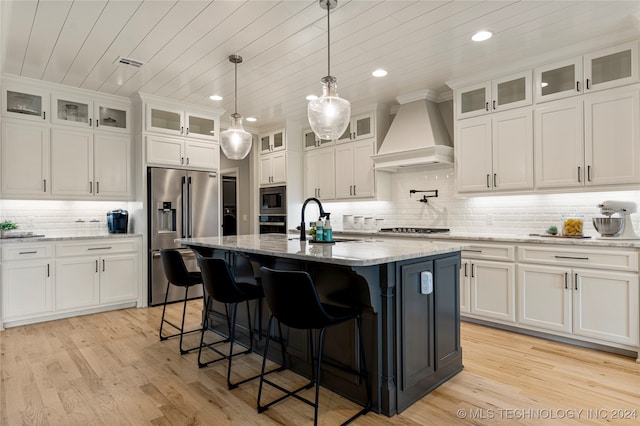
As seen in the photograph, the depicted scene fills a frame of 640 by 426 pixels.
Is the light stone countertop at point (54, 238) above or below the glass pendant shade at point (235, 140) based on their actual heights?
below

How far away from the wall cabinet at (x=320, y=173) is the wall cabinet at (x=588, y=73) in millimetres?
2875

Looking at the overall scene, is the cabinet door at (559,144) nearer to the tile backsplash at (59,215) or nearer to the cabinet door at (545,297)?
the cabinet door at (545,297)

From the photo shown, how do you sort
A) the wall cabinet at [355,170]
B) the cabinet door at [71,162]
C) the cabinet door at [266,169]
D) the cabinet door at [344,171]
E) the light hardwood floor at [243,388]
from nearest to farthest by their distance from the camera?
the light hardwood floor at [243,388]
the cabinet door at [71,162]
the wall cabinet at [355,170]
the cabinet door at [344,171]
the cabinet door at [266,169]

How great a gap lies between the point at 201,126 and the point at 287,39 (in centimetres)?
249

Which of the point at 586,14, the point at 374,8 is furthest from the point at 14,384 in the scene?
the point at 586,14

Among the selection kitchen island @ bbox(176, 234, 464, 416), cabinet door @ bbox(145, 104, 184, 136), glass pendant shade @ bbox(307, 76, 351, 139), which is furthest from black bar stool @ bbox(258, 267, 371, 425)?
cabinet door @ bbox(145, 104, 184, 136)

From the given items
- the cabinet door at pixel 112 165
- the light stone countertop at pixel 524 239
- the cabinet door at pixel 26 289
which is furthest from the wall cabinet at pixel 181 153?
the light stone countertop at pixel 524 239

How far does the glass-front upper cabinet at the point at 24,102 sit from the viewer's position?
4.04m

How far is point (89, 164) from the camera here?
4.57 metres

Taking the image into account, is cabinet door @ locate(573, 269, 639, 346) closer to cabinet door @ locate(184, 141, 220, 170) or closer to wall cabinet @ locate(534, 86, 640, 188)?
wall cabinet @ locate(534, 86, 640, 188)

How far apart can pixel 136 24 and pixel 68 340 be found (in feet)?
9.42

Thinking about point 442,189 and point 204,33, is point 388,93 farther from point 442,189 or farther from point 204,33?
point 204,33

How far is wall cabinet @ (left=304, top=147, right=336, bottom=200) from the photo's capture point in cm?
572

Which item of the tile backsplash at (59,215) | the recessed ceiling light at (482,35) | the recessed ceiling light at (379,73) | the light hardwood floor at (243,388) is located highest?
the recessed ceiling light at (379,73)
